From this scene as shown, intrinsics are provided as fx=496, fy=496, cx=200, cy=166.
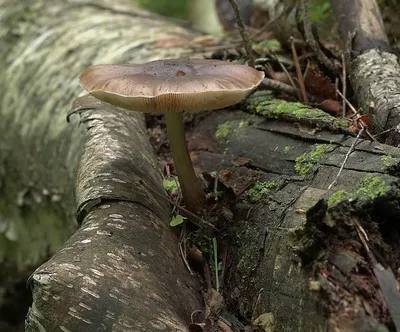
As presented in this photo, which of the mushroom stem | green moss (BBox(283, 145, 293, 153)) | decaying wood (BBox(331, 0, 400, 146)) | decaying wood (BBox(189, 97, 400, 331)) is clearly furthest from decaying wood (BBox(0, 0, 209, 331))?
decaying wood (BBox(331, 0, 400, 146))

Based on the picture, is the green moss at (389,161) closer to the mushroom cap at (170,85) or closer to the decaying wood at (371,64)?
the decaying wood at (371,64)

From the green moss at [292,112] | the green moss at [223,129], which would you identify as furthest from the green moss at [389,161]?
the green moss at [223,129]

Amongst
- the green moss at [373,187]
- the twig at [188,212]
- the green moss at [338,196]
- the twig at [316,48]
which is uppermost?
the twig at [316,48]

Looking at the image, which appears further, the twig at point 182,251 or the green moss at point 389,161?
the twig at point 182,251

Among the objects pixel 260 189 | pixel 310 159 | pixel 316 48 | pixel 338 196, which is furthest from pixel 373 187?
pixel 316 48

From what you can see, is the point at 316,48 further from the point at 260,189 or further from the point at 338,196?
the point at 338,196

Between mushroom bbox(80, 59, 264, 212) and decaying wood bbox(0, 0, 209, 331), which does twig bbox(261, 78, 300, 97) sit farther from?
decaying wood bbox(0, 0, 209, 331)

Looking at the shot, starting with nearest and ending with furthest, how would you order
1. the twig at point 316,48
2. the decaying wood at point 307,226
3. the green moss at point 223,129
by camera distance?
the decaying wood at point 307,226 → the green moss at point 223,129 → the twig at point 316,48
